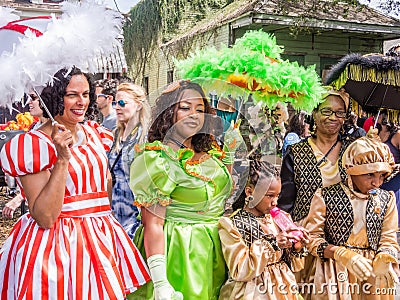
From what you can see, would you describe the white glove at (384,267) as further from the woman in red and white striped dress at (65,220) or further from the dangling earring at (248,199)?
the woman in red and white striped dress at (65,220)

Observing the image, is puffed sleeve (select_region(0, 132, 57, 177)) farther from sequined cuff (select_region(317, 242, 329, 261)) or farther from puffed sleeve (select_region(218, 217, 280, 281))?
sequined cuff (select_region(317, 242, 329, 261))

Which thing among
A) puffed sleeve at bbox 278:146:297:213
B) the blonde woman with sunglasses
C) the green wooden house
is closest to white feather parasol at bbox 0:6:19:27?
the blonde woman with sunglasses

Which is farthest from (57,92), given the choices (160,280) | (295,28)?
(295,28)

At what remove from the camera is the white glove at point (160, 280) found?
2350 millimetres

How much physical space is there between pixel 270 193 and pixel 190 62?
0.82 meters

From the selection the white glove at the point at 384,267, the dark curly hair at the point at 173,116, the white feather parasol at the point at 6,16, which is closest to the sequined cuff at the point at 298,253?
the white glove at the point at 384,267

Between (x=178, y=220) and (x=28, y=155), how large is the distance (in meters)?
0.79

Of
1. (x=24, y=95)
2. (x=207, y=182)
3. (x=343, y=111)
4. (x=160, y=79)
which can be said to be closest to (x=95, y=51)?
(x=24, y=95)

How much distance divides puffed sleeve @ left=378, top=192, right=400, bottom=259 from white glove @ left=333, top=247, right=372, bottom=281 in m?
0.21

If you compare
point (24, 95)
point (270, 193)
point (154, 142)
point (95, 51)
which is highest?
point (95, 51)

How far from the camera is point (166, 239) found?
256 centimetres

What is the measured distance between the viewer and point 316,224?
3174 mm

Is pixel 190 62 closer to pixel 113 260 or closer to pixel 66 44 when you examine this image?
pixel 66 44

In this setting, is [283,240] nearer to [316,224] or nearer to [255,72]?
[316,224]
